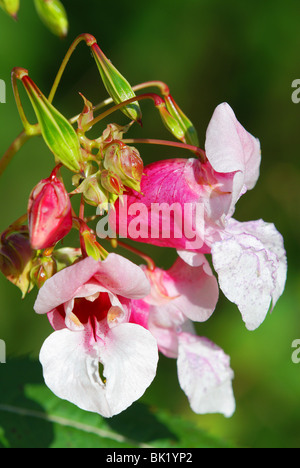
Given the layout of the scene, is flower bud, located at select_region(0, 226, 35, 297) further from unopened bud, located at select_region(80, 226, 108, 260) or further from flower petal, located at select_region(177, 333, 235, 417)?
flower petal, located at select_region(177, 333, 235, 417)

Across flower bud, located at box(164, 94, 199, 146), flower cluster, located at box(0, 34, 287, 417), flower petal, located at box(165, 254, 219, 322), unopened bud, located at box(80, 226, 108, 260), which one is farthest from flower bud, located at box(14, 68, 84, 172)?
flower petal, located at box(165, 254, 219, 322)

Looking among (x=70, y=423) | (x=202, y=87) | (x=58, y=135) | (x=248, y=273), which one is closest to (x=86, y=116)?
(x=58, y=135)

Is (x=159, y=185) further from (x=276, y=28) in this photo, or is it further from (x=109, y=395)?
(x=276, y=28)

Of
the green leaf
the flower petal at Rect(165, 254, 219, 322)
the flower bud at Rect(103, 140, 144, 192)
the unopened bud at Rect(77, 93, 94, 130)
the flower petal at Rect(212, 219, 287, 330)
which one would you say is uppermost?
the unopened bud at Rect(77, 93, 94, 130)
